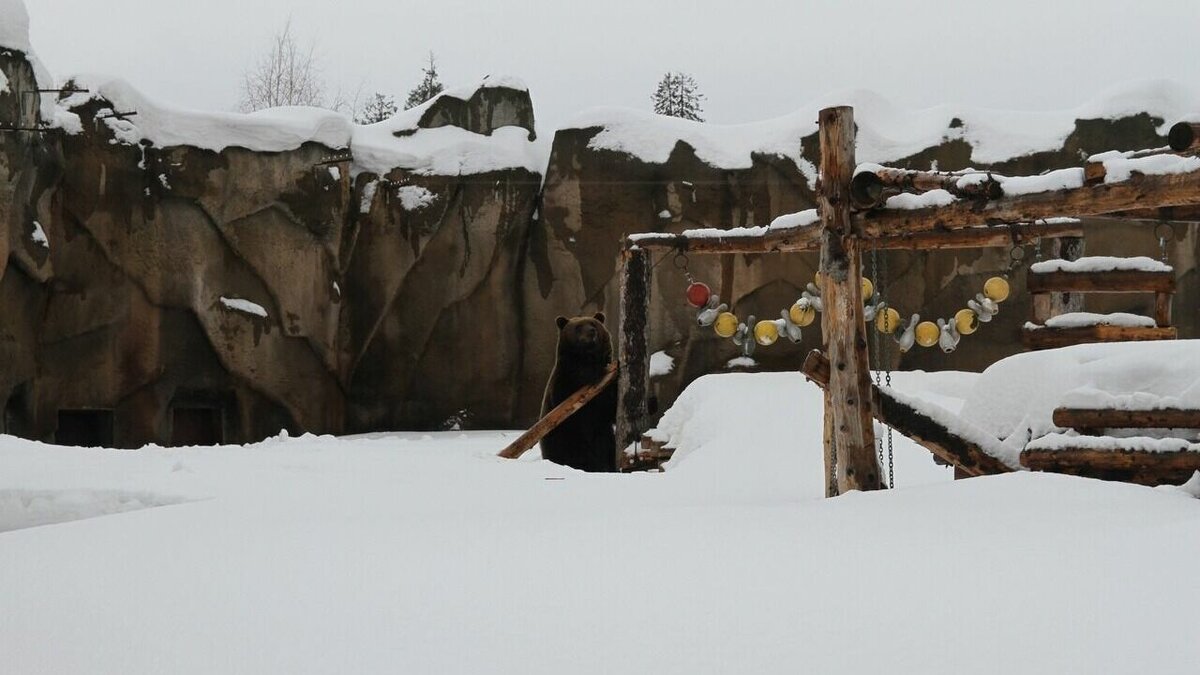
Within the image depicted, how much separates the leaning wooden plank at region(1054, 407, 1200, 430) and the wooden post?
1.05m

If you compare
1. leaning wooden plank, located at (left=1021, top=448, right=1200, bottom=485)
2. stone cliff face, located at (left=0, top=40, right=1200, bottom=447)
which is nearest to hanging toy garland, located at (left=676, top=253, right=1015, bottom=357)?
stone cliff face, located at (left=0, top=40, right=1200, bottom=447)

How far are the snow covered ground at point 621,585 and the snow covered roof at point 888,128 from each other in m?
11.3

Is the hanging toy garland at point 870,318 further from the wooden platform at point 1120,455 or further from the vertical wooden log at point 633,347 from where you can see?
the wooden platform at point 1120,455

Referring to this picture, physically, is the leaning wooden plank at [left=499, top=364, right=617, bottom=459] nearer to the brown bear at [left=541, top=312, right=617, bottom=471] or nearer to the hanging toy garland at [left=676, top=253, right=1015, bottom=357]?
the brown bear at [left=541, top=312, right=617, bottom=471]

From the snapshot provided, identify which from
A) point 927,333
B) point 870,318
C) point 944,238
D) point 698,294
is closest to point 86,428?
point 698,294

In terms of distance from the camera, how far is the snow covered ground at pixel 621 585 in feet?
9.41

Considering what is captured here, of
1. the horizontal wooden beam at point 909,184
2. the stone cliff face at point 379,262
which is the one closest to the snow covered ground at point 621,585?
the horizontal wooden beam at point 909,184

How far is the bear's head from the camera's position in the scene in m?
11.0

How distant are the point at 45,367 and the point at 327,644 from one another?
13.5m

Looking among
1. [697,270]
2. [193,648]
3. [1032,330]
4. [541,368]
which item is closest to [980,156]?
[697,270]

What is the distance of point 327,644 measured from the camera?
9.85ft

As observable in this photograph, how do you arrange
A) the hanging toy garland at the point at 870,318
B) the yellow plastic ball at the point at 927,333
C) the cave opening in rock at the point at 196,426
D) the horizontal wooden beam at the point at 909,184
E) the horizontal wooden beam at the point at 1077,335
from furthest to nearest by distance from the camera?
the cave opening in rock at the point at 196,426
the yellow plastic ball at the point at 927,333
the hanging toy garland at the point at 870,318
the horizontal wooden beam at the point at 1077,335
the horizontal wooden beam at the point at 909,184

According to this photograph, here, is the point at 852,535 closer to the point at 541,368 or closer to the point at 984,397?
the point at 984,397

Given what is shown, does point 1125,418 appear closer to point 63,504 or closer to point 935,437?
point 935,437
